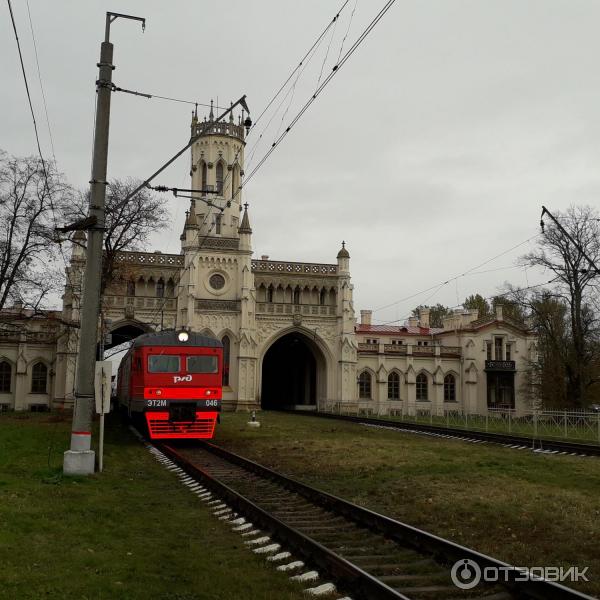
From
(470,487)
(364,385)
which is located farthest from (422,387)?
(470,487)

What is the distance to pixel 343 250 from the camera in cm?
5706

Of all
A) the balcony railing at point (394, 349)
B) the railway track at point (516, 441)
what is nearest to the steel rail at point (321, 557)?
the railway track at point (516, 441)

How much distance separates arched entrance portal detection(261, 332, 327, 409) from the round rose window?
7.17 m

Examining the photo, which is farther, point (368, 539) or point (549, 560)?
point (368, 539)

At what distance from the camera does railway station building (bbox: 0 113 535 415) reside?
5147 cm

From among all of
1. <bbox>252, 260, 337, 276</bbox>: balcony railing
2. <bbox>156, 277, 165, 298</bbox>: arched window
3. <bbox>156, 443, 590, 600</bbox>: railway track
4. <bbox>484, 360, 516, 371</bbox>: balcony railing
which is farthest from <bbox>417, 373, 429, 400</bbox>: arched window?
<bbox>156, 443, 590, 600</bbox>: railway track

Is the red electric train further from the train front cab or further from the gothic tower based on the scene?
the gothic tower

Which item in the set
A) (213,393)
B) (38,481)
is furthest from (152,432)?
(38,481)

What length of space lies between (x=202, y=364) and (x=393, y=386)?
38.8 m

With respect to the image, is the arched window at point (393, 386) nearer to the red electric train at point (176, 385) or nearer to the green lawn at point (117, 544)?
the red electric train at point (176, 385)

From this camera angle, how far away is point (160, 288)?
2111 inches

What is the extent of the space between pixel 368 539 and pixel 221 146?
54.4 m

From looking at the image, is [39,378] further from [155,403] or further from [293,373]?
[155,403]

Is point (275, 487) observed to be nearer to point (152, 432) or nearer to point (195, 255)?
point (152, 432)
